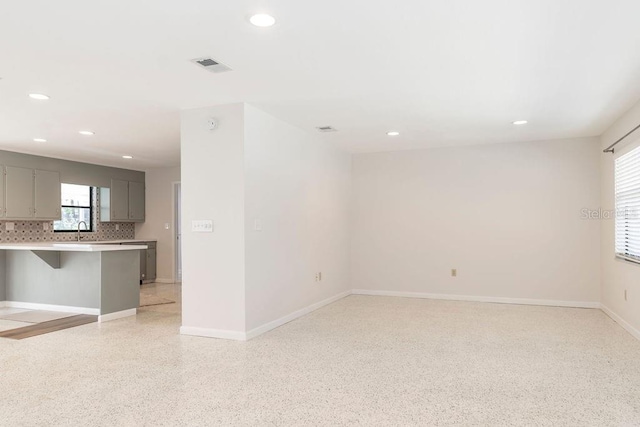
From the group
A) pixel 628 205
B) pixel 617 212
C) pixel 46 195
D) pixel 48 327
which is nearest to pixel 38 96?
Result: pixel 48 327

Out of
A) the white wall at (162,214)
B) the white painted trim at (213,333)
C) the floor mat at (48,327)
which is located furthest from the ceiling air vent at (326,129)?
the white wall at (162,214)

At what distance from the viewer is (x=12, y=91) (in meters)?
4.00

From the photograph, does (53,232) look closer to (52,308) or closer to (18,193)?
(18,193)

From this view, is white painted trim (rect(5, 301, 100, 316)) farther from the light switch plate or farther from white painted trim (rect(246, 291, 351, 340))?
white painted trim (rect(246, 291, 351, 340))

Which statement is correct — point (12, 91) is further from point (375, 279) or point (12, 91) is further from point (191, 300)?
point (375, 279)

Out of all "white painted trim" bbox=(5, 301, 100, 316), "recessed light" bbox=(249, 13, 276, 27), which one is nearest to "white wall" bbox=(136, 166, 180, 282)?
"white painted trim" bbox=(5, 301, 100, 316)

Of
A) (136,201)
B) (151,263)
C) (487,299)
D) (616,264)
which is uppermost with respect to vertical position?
(136,201)

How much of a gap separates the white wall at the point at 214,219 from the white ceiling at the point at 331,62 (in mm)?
318

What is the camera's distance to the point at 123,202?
8.79 meters

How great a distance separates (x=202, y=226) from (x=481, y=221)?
13.4 ft

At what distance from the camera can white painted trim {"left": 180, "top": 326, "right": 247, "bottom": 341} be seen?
14.7 feet

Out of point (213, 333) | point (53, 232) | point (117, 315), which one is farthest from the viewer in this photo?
point (53, 232)

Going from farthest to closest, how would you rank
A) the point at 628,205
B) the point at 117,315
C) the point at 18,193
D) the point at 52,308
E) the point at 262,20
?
the point at 18,193 → the point at 52,308 → the point at 117,315 → the point at 628,205 → the point at 262,20

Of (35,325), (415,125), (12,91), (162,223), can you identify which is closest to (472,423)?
(415,125)
